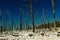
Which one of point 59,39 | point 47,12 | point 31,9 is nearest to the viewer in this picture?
point 59,39

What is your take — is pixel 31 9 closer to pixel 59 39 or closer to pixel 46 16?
pixel 59 39

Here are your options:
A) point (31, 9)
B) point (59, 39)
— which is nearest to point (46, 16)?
point (31, 9)

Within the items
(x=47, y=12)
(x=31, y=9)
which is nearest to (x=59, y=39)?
(x=31, y=9)

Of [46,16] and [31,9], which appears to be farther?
[46,16]

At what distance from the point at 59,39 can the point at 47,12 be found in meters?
36.6

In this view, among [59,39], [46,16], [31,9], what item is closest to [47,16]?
[46,16]

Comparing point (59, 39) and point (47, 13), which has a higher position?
point (47, 13)

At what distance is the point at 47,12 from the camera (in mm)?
45938

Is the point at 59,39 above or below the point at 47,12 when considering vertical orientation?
below

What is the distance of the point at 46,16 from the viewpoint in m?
47.4

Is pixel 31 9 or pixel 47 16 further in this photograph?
pixel 47 16

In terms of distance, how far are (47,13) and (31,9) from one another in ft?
90.2

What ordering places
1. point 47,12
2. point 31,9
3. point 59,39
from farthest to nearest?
point 47,12
point 31,9
point 59,39

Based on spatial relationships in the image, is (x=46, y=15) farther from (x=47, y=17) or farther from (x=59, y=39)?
(x=59, y=39)
